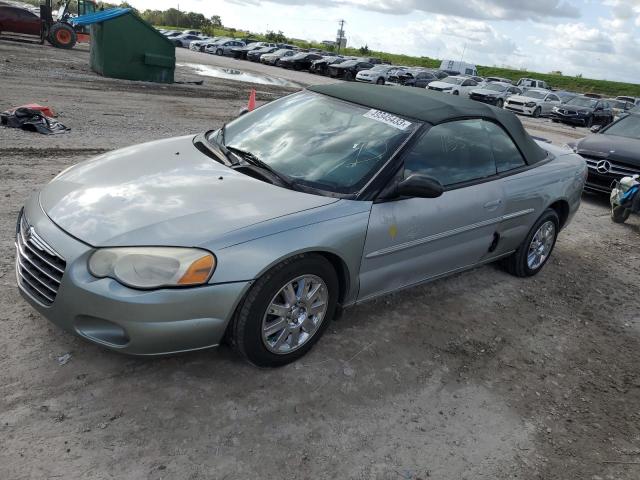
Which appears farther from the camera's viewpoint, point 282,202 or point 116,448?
point 282,202

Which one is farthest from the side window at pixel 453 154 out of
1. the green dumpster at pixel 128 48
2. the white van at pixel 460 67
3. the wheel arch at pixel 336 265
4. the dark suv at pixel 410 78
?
the white van at pixel 460 67

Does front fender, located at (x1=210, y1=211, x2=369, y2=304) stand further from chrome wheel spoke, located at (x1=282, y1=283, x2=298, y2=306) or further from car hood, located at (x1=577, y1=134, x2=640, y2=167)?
car hood, located at (x1=577, y1=134, x2=640, y2=167)

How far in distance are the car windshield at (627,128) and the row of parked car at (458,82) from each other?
19.6 feet

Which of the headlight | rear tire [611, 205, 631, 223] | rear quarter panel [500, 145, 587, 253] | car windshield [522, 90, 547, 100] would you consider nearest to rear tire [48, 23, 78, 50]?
car windshield [522, 90, 547, 100]

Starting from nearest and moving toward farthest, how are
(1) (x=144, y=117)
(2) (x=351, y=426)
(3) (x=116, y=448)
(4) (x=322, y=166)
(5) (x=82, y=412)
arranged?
(3) (x=116, y=448) → (5) (x=82, y=412) → (2) (x=351, y=426) → (4) (x=322, y=166) → (1) (x=144, y=117)

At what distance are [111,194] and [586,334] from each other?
3684 millimetres

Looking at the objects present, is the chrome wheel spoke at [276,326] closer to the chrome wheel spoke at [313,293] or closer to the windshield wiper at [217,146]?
the chrome wheel spoke at [313,293]

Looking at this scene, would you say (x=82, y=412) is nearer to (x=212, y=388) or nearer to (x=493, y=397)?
(x=212, y=388)

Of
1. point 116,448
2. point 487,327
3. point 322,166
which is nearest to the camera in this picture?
point 116,448

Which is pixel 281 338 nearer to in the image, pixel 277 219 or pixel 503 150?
pixel 277 219

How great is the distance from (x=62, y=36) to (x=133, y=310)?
26062 millimetres

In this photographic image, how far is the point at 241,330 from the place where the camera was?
2.83 m

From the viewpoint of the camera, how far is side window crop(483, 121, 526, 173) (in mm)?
4270

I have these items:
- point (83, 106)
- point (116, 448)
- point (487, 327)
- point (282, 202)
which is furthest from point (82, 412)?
point (83, 106)
